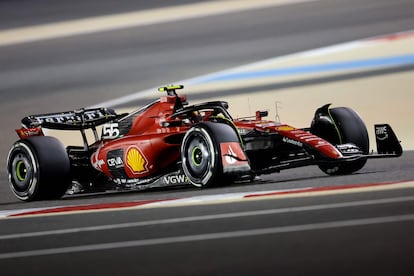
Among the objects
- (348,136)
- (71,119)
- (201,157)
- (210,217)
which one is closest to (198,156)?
(201,157)

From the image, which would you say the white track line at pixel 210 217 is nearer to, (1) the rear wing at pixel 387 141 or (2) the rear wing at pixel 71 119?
(1) the rear wing at pixel 387 141

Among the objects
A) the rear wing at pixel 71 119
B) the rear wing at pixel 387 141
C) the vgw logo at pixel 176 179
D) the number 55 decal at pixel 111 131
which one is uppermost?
the rear wing at pixel 71 119

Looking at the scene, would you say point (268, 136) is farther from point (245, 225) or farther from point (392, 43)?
point (392, 43)

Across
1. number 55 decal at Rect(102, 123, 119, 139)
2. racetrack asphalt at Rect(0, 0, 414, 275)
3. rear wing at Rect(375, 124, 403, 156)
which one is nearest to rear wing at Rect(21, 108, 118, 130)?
number 55 decal at Rect(102, 123, 119, 139)

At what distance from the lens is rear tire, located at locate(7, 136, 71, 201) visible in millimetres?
10336

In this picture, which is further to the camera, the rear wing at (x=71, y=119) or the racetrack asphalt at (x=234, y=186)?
the rear wing at (x=71, y=119)

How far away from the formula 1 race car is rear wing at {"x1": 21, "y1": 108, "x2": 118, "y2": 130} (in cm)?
1

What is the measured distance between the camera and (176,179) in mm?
10188

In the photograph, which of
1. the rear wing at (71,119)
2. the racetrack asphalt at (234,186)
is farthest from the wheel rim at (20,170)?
the rear wing at (71,119)

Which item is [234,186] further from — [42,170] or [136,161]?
[42,170]

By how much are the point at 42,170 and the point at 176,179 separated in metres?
1.24

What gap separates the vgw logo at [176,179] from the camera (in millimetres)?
10117

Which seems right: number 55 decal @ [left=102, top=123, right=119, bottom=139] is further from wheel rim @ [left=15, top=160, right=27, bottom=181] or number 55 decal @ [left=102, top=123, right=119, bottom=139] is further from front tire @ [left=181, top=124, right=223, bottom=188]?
front tire @ [left=181, top=124, right=223, bottom=188]

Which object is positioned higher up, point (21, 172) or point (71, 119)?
point (71, 119)
